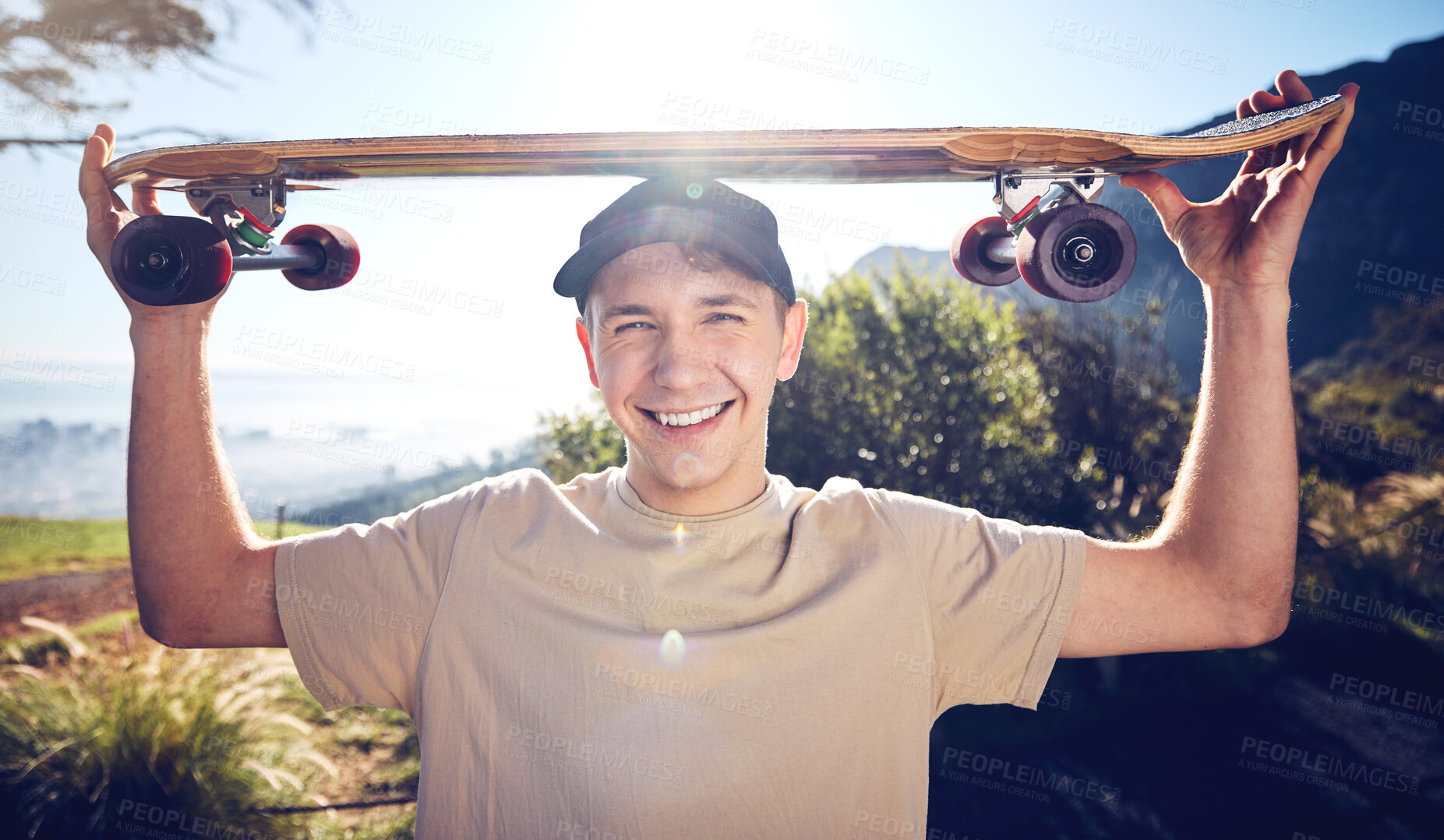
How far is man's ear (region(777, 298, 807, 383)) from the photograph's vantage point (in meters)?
2.14

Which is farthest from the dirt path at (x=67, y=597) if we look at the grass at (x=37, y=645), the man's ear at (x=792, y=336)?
the man's ear at (x=792, y=336)

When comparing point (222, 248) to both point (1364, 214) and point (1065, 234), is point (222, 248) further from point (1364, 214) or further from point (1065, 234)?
point (1364, 214)

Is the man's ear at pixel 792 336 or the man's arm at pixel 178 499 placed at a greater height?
the man's ear at pixel 792 336

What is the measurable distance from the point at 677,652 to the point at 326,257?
5.75ft

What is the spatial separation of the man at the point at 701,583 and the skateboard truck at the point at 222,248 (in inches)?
5.5

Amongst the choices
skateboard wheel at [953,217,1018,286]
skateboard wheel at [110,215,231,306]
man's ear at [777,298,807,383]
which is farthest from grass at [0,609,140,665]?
skateboard wheel at [953,217,1018,286]

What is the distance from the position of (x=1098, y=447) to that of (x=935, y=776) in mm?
4214

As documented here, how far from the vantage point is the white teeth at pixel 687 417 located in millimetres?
1893

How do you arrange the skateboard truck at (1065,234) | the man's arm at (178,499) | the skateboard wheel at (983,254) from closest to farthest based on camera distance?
the skateboard truck at (1065,234) < the man's arm at (178,499) < the skateboard wheel at (983,254)

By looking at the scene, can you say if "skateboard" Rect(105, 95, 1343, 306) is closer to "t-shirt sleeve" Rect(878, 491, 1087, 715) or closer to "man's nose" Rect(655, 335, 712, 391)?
"man's nose" Rect(655, 335, 712, 391)

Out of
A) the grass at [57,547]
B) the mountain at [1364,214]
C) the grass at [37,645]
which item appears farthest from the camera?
the mountain at [1364,214]

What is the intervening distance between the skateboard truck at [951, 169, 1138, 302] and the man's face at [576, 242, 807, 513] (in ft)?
2.38

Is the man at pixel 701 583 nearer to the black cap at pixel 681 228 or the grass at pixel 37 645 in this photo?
the black cap at pixel 681 228

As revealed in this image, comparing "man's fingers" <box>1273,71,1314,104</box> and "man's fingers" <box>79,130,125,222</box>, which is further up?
"man's fingers" <box>1273,71,1314,104</box>
